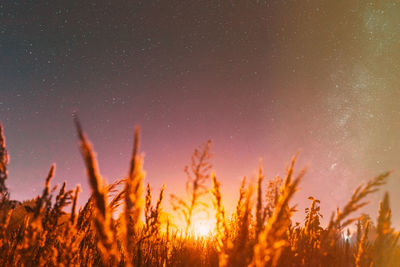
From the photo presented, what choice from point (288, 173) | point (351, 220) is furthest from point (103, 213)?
point (351, 220)

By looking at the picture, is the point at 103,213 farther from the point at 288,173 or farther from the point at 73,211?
the point at 288,173

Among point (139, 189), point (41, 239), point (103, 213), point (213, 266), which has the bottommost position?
point (213, 266)

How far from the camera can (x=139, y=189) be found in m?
0.91

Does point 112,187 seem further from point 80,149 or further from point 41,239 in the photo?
point 80,149

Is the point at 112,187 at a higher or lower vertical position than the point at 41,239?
higher

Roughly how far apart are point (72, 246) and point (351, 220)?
62.8 inches

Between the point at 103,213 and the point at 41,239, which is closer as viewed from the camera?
the point at 103,213

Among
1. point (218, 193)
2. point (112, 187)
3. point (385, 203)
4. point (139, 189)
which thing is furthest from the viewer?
point (112, 187)

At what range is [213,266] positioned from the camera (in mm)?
4273

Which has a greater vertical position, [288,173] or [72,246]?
[288,173]

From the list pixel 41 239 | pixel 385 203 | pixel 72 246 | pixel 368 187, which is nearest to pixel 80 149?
pixel 72 246

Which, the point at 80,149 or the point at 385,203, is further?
the point at 385,203

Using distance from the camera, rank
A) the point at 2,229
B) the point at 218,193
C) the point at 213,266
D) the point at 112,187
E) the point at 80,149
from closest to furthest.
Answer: the point at 80,149 < the point at 218,193 < the point at 2,229 < the point at 112,187 < the point at 213,266

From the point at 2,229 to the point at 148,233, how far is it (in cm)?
107
